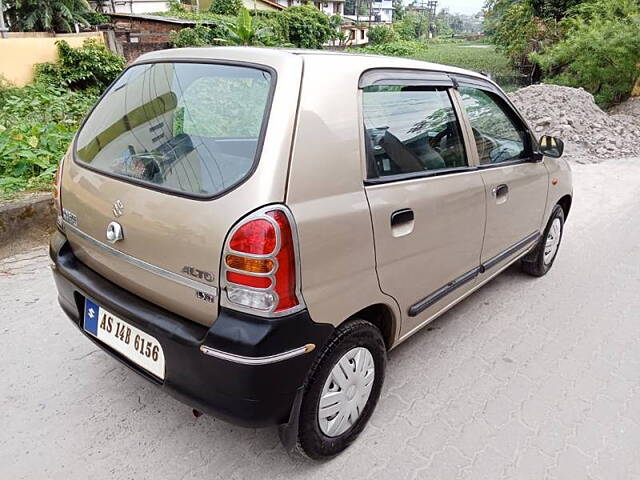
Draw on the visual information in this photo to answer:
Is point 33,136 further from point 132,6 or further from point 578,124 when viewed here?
point 132,6

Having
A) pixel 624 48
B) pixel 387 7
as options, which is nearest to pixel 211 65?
pixel 624 48

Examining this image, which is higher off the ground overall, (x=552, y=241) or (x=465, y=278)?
(x=465, y=278)

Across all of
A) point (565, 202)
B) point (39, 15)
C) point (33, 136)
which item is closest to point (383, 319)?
point (565, 202)

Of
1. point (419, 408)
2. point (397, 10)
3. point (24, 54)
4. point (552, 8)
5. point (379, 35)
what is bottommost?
point (419, 408)

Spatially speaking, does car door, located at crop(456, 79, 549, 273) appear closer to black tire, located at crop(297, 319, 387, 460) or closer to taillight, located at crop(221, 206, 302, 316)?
black tire, located at crop(297, 319, 387, 460)

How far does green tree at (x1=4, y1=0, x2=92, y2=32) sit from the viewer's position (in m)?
21.2

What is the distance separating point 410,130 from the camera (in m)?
2.32

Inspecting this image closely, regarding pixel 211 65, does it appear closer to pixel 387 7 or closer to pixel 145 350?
pixel 145 350

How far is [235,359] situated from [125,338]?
0.62 m

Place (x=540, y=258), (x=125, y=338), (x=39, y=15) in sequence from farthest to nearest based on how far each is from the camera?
(x=39, y=15) < (x=540, y=258) < (x=125, y=338)

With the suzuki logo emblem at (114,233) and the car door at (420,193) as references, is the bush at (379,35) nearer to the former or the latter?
the car door at (420,193)

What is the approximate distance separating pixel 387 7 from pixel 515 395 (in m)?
95.7

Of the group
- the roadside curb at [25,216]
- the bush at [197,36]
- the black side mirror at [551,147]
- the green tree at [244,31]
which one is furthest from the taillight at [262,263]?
the bush at [197,36]

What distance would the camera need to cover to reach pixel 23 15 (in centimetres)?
2166
